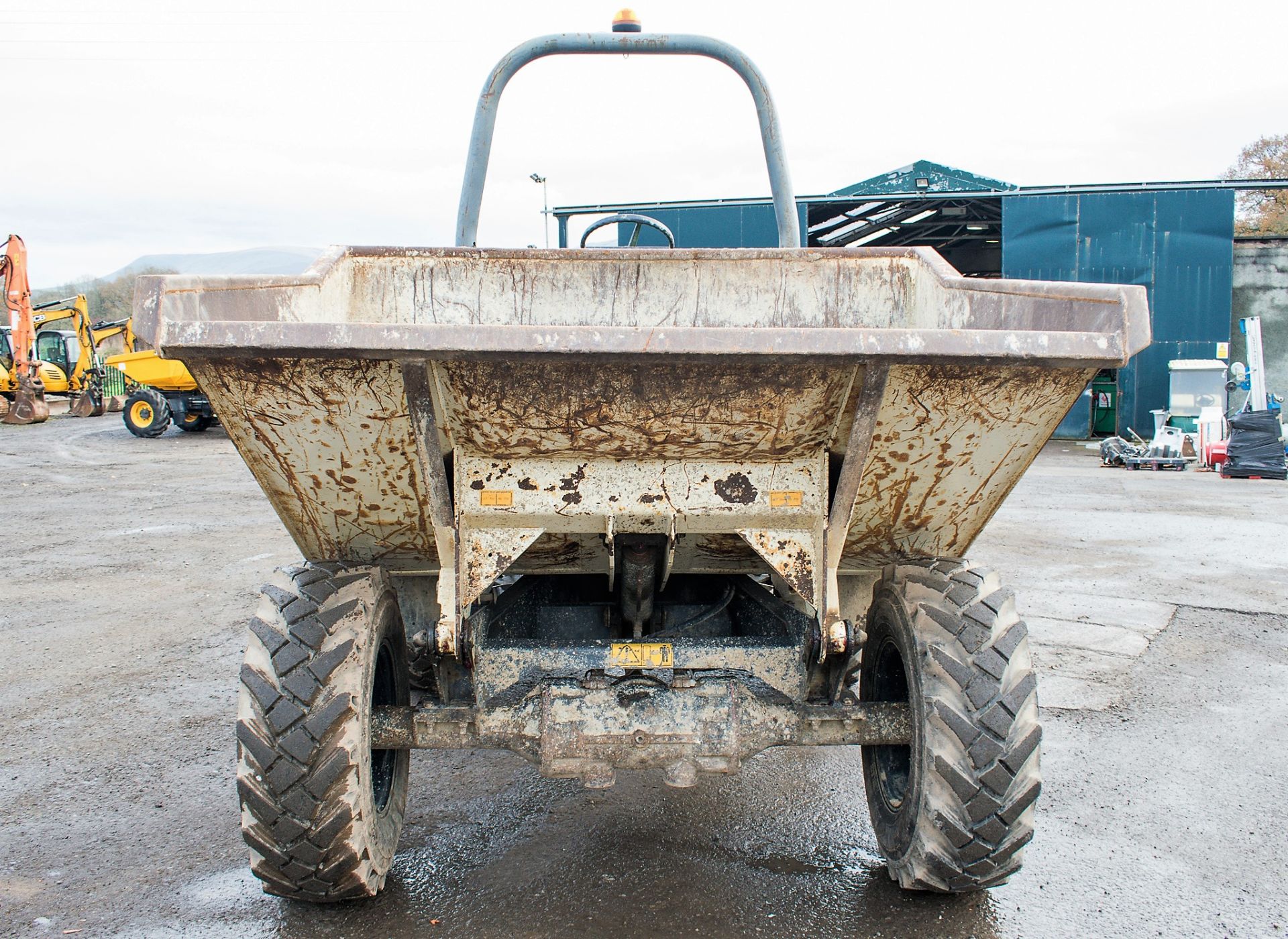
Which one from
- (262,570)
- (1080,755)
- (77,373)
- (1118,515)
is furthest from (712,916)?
(77,373)

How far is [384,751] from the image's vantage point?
111 inches

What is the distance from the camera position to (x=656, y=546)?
9.36 feet

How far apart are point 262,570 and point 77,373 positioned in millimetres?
19039

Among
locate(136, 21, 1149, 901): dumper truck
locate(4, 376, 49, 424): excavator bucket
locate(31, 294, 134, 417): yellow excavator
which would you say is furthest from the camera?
locate(31, 294, 134, 417): yellow excavator

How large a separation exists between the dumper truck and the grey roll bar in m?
0.77

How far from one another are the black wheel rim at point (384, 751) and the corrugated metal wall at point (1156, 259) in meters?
17.4

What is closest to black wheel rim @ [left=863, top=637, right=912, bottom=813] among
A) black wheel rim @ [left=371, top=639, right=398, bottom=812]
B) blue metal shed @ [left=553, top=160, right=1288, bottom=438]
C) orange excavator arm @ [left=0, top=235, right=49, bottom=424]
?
black wheel rim @ [left=371, top=639, right=398, bottom=812]

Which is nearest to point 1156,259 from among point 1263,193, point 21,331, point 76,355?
point 1263,193

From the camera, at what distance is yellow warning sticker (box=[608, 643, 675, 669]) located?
8.24 feet

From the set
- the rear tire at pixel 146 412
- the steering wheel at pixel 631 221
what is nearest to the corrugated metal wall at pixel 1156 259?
the steering wheel at pixel 631 221

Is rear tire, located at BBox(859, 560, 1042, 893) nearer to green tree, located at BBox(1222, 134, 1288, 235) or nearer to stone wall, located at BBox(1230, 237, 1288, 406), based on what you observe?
stone wall, located at BBox(1230, 237, 1288, 406)

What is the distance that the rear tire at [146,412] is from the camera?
17.2 meters

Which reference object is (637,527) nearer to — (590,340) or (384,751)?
(590,340)

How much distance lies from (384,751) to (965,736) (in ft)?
5.40
